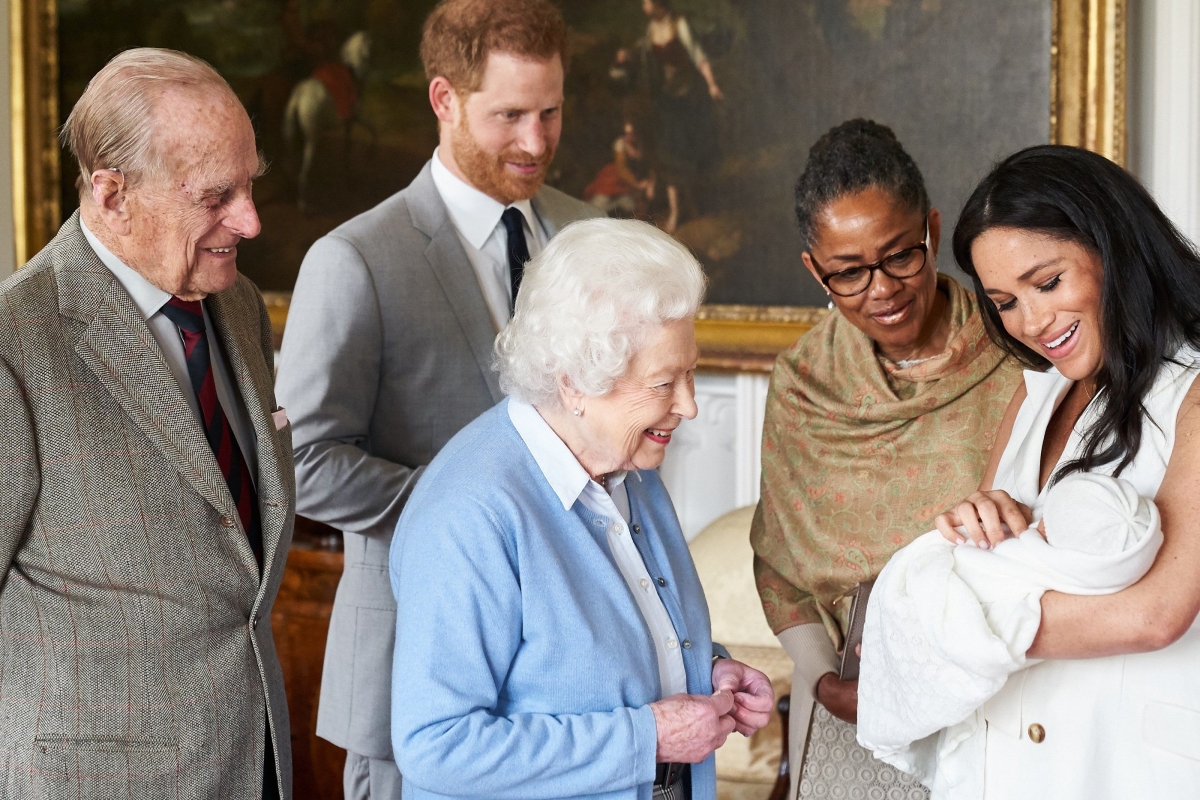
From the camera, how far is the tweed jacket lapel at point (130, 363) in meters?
1.84

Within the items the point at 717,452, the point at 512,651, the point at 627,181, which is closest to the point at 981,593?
the point at 512,651

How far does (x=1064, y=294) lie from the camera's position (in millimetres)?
1853

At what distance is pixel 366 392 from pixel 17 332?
97 centimetres

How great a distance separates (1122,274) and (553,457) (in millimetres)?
964

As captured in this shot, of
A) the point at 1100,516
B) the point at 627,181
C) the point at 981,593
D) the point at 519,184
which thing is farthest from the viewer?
the point at 627,181

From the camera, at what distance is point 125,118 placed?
188 cm

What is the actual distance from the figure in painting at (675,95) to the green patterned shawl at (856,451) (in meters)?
1.49

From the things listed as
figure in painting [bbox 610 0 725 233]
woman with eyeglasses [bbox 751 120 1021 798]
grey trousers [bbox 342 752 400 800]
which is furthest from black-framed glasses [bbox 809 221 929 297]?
figure in painting [bbox 610 0 725 233]

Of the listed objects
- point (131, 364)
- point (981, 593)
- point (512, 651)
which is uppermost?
point (131, 364)

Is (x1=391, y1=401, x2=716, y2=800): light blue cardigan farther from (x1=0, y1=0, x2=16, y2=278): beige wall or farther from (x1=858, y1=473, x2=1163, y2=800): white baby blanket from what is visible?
(x1=0, y1=0, x2=16, y2=278): beige wall

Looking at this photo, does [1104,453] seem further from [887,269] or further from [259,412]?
[259,412]

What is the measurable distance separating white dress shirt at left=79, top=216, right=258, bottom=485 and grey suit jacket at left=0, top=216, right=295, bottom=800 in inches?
1.9

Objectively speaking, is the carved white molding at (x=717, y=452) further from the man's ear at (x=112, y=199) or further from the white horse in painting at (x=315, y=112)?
the man's ear at (x=112, y=199)

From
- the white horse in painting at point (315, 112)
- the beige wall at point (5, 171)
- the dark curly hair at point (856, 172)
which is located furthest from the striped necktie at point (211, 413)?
the beige wall at point (5, 171)
